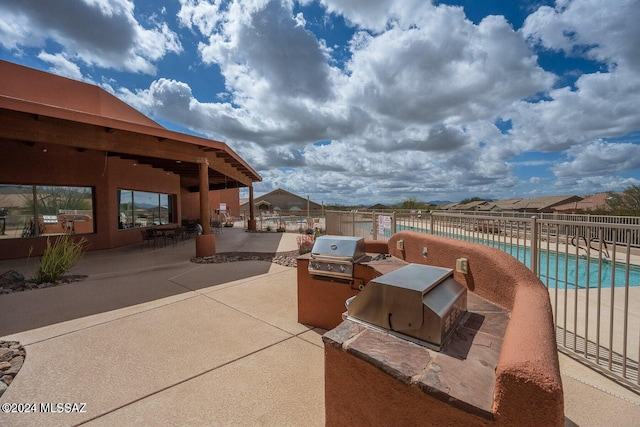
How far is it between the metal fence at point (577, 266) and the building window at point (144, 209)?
34.1 ft

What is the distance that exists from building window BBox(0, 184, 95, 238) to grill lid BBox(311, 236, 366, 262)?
10791mm

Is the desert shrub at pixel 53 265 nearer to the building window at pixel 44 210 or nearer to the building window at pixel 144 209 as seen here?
the building window at pixel 44 210

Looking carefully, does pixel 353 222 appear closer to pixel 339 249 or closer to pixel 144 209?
pixel 339 249

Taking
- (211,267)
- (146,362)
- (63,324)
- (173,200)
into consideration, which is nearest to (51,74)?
(173,200)

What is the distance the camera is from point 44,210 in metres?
9.54

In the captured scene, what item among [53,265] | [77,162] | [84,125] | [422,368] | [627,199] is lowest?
[53,265]

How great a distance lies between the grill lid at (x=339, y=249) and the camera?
3.49 meters

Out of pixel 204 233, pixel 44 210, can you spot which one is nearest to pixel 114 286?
pixel 204 233

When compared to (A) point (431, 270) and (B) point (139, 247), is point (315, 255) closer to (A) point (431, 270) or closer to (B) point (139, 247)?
(A) point (431, 270)

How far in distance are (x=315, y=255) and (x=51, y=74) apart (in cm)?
1329

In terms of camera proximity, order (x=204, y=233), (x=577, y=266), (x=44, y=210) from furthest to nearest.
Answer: (x=44, y=210)
(x=204, y=233)
(x=577, y=266)

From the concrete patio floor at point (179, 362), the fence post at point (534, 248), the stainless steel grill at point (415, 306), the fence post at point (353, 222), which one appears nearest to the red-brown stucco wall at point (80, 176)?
the concrete patio floor at point (179, 362)

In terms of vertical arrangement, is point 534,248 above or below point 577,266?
above

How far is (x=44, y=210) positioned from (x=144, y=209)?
382 centimetres
